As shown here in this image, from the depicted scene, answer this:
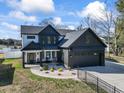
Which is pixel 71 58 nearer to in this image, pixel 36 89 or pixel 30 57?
pixel 30 57

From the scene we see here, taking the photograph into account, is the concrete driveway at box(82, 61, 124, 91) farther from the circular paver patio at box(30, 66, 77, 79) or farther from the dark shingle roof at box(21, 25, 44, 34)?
the dark shingle roof at box(21, 25, 44, 34)

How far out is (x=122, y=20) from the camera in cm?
2347

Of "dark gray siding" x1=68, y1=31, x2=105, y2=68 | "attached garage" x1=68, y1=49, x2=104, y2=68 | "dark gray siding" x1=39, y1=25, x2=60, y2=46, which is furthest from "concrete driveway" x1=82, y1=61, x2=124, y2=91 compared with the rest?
"dark gray siding" x1=39, y1=25, x2=60, y2=46

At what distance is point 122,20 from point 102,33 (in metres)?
21.9

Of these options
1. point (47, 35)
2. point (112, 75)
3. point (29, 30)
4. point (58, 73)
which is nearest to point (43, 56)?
point (47, 35)

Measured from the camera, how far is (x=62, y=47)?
84.5ft

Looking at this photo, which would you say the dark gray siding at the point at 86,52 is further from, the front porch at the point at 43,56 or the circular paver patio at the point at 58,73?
the front porch at the point at 43,56

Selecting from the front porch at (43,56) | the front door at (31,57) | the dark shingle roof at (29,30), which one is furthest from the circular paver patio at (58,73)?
the dark shingle roof at (29,30)

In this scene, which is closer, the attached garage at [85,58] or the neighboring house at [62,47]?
the attached garage at [85,58]

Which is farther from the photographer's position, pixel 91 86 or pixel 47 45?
pixel 47 45

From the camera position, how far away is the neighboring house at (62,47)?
78.0 ft

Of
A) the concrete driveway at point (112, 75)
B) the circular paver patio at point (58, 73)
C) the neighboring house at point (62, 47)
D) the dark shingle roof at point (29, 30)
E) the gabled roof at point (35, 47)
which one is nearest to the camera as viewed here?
the concrete driveway at point (112, 75)

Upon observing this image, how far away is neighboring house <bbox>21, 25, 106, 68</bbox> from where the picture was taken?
2377 centimetres

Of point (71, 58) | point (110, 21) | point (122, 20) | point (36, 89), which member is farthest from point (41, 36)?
point (110, 21)
